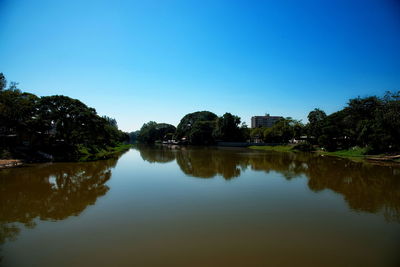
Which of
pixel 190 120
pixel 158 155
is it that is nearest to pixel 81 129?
pixel 158 155

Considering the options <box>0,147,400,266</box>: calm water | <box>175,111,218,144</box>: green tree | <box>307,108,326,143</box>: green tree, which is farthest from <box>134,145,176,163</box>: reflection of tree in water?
<box>175,111,218,144</box>: green tree

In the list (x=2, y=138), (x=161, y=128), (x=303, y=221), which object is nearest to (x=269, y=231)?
(x=303, y=221)

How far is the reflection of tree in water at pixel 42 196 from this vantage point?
784cm

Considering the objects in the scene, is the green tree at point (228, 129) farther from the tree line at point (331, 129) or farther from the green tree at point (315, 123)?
the green tree at point (315, 123)

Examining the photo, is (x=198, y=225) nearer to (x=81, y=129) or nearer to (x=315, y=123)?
(x=81, y=129)

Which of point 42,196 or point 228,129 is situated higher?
point 228,129

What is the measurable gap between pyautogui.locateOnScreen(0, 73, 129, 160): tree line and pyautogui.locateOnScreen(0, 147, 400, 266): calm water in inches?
551

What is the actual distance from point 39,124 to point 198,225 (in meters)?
26.0

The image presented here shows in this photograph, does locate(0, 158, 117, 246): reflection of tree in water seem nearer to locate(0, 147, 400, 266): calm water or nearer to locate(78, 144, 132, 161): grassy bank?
locate(0, 147, 400, 266): calm water

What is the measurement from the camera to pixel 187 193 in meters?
11.4

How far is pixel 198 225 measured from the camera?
7.11 meters

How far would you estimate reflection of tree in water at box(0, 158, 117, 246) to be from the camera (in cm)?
784

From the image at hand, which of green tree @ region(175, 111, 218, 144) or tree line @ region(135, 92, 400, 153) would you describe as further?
green tree @ region(175, 111, 218, 144)

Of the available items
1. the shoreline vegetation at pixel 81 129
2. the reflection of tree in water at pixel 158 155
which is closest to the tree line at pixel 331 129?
the shoreline vegetation at pixel 81 129
